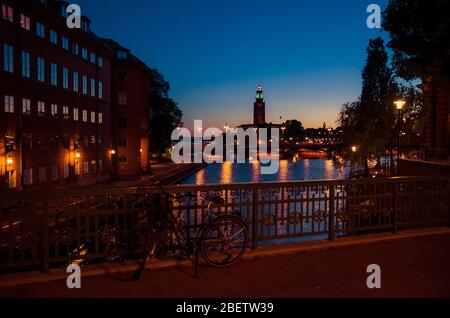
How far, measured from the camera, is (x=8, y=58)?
2773 centimetres

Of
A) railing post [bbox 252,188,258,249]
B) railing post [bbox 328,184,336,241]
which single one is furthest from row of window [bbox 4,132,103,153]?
railing post [bbox 328,184,336,241]

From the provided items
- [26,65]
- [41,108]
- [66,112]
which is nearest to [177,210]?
[26,65]

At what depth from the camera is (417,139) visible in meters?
34.8

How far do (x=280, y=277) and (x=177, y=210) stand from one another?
1853 millimetres

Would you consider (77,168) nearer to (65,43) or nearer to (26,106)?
(26,106)

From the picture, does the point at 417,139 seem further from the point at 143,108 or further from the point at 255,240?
the point at 143,108

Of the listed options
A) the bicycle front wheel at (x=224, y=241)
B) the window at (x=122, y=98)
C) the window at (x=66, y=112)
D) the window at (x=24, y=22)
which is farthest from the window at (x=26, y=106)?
the bicycle front wheel at (x=224, y=241)

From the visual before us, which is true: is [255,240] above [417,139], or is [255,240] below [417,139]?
below

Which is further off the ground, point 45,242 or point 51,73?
point 51,73

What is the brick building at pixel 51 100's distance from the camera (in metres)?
27.8
